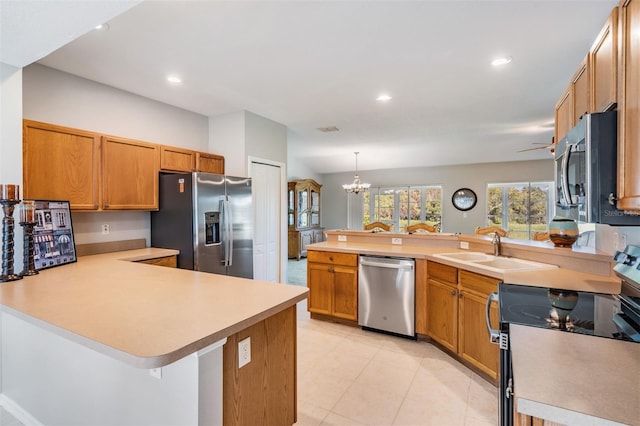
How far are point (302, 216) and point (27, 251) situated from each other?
258 inches

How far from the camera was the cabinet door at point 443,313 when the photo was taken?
2.68 meters

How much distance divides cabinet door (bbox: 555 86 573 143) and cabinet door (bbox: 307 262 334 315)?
240 cm

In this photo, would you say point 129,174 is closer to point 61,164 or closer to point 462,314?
point 61,164

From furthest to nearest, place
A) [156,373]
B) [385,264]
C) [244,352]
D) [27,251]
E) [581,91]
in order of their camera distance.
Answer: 1. [385,264]
2. [27,251]
3. [581,91]
4. [244,352]
5. [156,373]

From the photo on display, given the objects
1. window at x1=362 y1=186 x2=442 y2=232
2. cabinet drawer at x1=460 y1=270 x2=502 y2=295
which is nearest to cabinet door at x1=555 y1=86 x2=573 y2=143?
cabinet drawer at x1=460 y1=270 x2=502 y2=295

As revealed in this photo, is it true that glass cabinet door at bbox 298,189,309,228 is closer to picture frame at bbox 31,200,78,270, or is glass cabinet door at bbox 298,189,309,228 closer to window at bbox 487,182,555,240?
window at bbox 487,182,555,240

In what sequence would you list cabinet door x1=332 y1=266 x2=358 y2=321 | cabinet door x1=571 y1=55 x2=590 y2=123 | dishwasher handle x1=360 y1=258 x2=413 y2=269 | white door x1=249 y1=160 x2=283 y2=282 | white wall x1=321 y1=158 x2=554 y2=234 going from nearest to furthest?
cabinet door x1=571 y1=55 x2=590 y2=123 < dishwasher handle x1=360 y1=258 x2=413 y2=269 < cabinet door x1=332 y1=266 x2=358 y2=321 < white door x1=249 y1=160 x2=283 y2=282 < white wall x1=321 y1=158 x2=554 y2=234

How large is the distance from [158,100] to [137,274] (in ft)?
8.09

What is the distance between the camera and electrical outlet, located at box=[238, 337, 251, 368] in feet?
4.63

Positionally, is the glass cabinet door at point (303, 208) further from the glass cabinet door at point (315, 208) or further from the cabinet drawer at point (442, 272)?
the cabinet drawer at point (442, 272)

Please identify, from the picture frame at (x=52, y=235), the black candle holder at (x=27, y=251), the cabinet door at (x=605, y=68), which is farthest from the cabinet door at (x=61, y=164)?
the cabinet door at (x=605, y=68)

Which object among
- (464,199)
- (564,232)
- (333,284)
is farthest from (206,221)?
(464,199)

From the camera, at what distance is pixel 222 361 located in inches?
50.8

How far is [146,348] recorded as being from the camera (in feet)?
3.32
